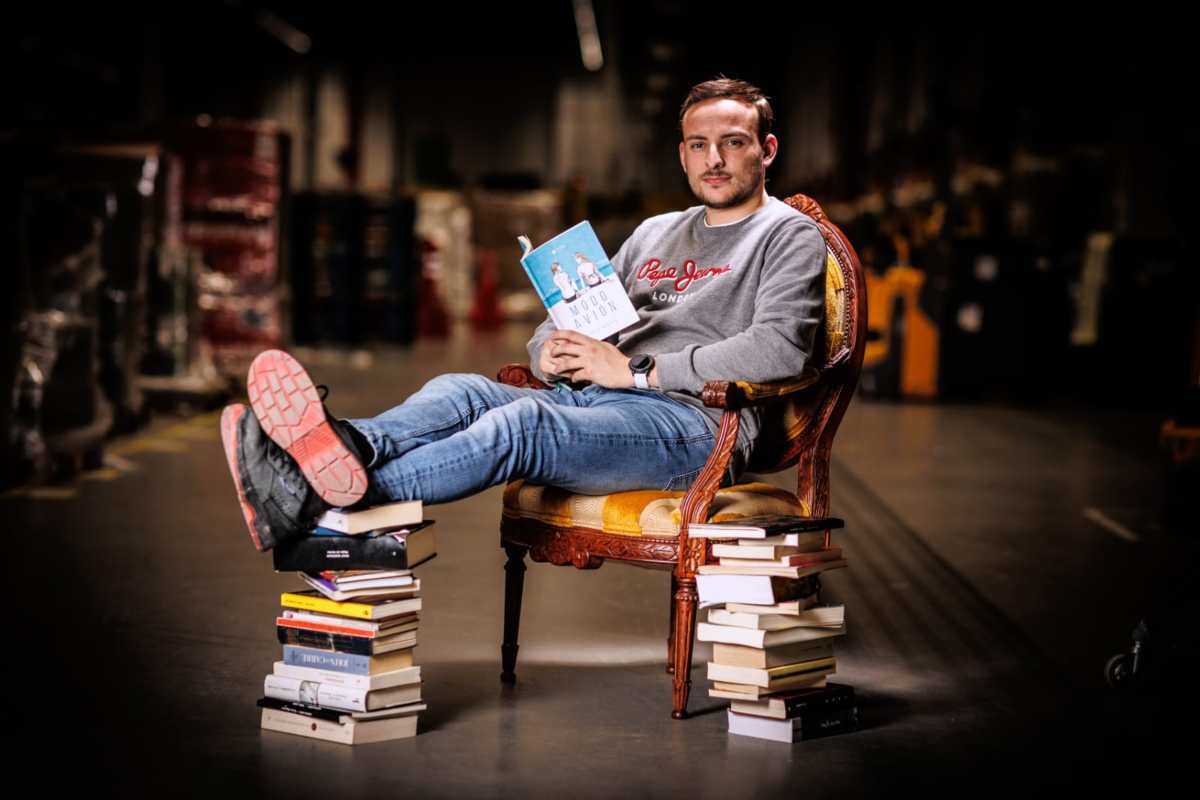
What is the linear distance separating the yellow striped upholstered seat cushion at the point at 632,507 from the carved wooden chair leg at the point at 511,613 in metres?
0.15

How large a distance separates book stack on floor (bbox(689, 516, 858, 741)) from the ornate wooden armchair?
0.07 m

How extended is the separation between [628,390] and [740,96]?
0.70 metres

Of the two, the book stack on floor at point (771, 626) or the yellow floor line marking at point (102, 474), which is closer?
the book stack on floor at point (771, 626)

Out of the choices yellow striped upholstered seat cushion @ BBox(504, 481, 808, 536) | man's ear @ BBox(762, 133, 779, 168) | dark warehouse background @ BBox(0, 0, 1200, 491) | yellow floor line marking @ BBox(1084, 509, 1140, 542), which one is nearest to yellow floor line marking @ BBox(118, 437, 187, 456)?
dark warehouse background @ BBox(0, 0, 1200, 491)

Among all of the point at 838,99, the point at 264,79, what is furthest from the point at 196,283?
the point at 264,79

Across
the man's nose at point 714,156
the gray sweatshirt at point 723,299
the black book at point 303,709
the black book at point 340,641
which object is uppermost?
the man's nose at point 714,156

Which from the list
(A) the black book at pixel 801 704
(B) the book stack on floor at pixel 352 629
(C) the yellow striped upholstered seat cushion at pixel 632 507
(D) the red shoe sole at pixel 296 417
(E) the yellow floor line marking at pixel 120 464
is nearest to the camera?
(D) the red shoe sole at pixel 296 417

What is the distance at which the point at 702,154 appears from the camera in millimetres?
3361

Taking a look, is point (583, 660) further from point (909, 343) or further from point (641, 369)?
point (909, 343)

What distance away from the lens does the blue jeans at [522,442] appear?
9.75 feet

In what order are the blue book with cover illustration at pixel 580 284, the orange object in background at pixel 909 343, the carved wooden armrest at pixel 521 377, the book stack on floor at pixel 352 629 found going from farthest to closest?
the orange object in background at pixel 909 343 → the carved wooden armrest at pixel 521 377 → the blue book with cover illustration at pixel 580 284 → the book stack on floor at pixel 352 629

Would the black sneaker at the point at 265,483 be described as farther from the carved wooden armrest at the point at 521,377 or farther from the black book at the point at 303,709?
the carved wooden armrest at the point at 521,377

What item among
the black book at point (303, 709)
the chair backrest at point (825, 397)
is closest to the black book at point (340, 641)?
the black book at point (303, 709)

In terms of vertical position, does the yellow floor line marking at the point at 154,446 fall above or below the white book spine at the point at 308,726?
below
